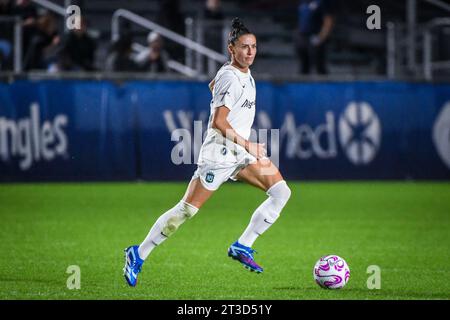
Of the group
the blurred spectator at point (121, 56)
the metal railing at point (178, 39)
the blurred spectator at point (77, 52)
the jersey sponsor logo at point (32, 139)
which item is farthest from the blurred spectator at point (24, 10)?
the jersey sponsor logo at point (32, 139)

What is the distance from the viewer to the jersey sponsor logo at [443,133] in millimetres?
19844

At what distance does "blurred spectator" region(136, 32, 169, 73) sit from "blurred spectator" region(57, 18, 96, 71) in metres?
0.97

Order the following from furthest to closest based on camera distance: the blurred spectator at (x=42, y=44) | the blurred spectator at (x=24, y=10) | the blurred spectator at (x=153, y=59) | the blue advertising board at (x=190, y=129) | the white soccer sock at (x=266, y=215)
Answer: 1. the blurred spectator at (x=24, y=10)
2. the blurred spectator at (x=153, y=59)
3. the blurred spectator at (x=42, y=44)
4. the blue advertising board at (x=190, y=129)
5. the white soccer sock at (x=266, y=215)

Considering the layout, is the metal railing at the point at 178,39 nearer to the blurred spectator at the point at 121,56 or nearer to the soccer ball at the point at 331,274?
the blurred spectator at the point at 121,56

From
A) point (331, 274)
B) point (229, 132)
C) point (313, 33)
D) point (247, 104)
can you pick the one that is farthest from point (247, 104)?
point (313, 33)

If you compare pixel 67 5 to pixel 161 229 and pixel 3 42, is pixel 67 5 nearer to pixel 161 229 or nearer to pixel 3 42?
pixel 3 42

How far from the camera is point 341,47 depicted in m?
21.8

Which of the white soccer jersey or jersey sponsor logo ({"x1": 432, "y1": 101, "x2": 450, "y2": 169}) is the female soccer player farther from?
jersey sponsor logo ({"x1": 432, "y1": 101, "x2": 450, "y2": 169})

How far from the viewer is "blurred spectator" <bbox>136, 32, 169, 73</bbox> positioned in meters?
19.7

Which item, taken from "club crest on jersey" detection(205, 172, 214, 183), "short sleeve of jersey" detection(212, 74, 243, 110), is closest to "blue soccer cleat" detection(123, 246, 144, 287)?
"club crest on jersey" detection(205, 172, 214, 183)

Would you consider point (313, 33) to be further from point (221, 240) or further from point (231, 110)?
point (231, 110)

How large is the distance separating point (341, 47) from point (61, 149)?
21.6 feet

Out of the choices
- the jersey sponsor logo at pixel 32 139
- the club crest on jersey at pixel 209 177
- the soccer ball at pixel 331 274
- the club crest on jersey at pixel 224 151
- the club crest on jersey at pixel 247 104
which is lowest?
the soccer ball at pixel 331 274

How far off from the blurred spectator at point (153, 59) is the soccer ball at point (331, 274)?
11.4 metres
